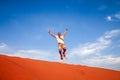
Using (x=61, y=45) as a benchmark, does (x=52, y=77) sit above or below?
below

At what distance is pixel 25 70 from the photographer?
5.86 metres

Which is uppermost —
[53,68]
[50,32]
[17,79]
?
[50,32]

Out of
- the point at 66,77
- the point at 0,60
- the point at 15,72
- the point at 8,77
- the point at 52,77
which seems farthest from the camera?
the point at 66,77

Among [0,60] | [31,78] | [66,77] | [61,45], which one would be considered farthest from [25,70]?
[61,45]

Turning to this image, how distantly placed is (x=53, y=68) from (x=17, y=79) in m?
2.60

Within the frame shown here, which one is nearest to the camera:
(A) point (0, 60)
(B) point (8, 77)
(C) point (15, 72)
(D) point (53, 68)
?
(B) point (8, 77)

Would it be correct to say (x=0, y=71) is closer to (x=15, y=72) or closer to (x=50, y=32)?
(x=15, y=72)

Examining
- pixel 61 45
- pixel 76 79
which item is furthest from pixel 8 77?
pixel 61 45

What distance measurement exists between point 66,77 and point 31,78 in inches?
75.4

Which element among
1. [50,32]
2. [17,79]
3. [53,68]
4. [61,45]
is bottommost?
[17,79]

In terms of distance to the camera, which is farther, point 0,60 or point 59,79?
point 59,79

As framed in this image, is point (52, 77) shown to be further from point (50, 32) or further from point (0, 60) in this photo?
point (50, 32)

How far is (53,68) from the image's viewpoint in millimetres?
7402

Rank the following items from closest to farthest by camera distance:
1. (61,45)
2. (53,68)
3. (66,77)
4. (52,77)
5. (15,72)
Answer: (15,72) → (52,77) → (66,77) → (53,68) → (61,45)
